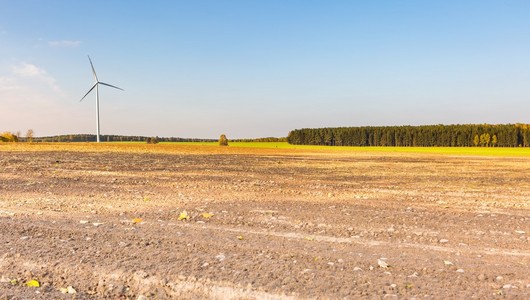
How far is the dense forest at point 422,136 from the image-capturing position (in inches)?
4065

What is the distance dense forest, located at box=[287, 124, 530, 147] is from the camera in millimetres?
103250

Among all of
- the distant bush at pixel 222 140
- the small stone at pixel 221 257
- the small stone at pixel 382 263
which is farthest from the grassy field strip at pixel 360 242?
the distant bush at pixel 222 140

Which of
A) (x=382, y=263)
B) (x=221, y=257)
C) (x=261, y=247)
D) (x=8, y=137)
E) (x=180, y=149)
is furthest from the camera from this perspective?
(x=8, y=137)

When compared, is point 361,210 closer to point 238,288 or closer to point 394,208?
point 394,208

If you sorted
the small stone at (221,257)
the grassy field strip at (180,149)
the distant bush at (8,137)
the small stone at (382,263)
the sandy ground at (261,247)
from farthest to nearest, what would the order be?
the distant bush at (8,137)
the grassy field strip at (180,149)
the small stone at (221,257)
the small stone at (382,263)
the sandy ground at (261,247)

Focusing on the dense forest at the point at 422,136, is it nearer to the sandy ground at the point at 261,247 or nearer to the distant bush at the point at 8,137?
the distant bush at the point at 8,137

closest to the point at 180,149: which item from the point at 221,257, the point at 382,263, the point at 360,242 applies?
the point at 360,242

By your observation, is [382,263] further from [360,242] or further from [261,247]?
[261,247]

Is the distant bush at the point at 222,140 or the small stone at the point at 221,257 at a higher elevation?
the distant bush at the point at 222,140

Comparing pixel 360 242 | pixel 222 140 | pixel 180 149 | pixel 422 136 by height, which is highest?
pixel 422 136

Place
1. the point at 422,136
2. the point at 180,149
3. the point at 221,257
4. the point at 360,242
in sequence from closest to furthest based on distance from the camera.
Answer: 1. the point at 221,257
2. the point at 360,242
3. the point at 180,149
4. the point at 422,136

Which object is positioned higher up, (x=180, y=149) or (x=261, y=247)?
(x=180, y=149)

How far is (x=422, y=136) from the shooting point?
110438mm

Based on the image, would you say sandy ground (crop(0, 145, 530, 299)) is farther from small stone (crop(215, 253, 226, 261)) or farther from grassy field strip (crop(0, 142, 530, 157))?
grassy field strip (crop(0, 142, 530, 157))
